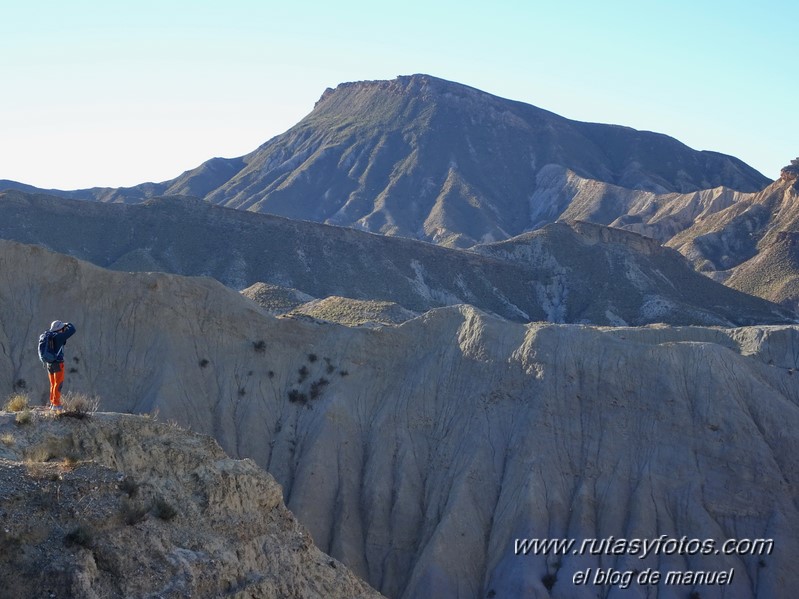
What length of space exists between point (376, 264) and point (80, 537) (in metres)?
95.6

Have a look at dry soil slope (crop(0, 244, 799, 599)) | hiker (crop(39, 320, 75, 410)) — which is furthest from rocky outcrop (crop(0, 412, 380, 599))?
dry soil slope (crop(0, 244, 799, 599))

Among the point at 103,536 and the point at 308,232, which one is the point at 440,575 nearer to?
the point at 103,536

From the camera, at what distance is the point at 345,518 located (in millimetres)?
45719

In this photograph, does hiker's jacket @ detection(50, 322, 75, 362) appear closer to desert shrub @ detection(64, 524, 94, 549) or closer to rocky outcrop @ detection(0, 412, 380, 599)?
rocky outcrop @ detection(0, 412, 380, 599)

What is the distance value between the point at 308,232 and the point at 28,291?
6572 cm

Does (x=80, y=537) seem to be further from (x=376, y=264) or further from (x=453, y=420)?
(x=376, y=264)

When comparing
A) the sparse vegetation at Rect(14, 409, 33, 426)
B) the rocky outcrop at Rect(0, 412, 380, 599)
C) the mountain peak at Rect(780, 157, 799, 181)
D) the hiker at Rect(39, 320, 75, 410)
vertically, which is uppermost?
→ the mountain peak at Rect(780, 157, 799, 181)

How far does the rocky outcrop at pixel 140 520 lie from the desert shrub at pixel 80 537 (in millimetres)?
19

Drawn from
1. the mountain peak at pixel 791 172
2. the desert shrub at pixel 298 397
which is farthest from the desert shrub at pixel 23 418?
the mountain peak at pixel 791 172

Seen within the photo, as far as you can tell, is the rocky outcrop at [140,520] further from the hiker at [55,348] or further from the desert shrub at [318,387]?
the desert shrub at [318,387]

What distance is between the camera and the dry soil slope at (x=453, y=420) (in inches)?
1716

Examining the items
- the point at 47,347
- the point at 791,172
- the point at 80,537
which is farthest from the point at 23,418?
the point at 791,172

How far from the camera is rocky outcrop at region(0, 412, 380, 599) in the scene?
16359 millimetres

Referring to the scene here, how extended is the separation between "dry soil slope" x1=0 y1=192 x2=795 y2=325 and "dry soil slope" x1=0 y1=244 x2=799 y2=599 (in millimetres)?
49098
